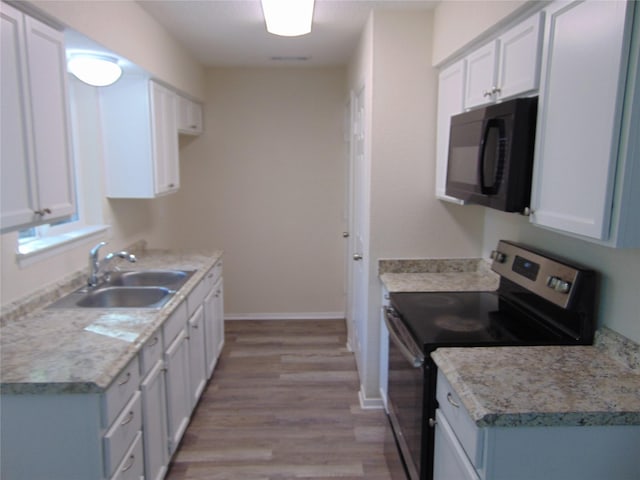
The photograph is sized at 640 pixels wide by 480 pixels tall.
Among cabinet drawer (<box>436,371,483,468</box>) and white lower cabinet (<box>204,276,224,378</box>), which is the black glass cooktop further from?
white lower cabinet (<box>204,276,224,378</box>)

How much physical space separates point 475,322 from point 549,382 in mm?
562

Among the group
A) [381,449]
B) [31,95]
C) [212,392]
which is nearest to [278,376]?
[212,392]

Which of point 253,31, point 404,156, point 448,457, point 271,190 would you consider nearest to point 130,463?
point 448,457

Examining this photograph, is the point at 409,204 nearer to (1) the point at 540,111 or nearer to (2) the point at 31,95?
(1) the point at 540,111

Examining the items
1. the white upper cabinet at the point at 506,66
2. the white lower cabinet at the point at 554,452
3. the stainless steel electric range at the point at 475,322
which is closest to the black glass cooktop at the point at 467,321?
the stainless steel electric range at the point at 475,322

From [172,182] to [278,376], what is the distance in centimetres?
164

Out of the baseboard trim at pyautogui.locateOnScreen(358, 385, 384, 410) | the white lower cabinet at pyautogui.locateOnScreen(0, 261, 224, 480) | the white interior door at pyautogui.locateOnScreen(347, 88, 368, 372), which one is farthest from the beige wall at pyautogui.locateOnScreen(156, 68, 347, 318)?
the white lower cabinet at pyautogui.locateOnScreen(0, 261, 224, 480)

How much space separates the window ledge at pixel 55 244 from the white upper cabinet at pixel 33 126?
0.40m

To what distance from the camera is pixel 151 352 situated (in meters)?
2.12

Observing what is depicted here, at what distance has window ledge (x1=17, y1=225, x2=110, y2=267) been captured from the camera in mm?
2171

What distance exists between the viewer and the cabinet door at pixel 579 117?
129 centimetres

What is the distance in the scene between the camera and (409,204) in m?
2.88

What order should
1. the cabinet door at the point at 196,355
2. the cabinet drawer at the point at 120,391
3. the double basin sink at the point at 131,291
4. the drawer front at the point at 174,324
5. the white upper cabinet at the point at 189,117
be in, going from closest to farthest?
the cabinet drawer at the point at 120,391 → the drawer front at the point at 174,324 → the double basin sink at the point at 131,291 → the cabinet door at the point at 196,355 → the white upper cabinet at the point at 189,117

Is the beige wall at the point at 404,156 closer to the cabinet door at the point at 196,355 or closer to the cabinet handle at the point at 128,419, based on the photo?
the cabinet door at the point at 196,355
